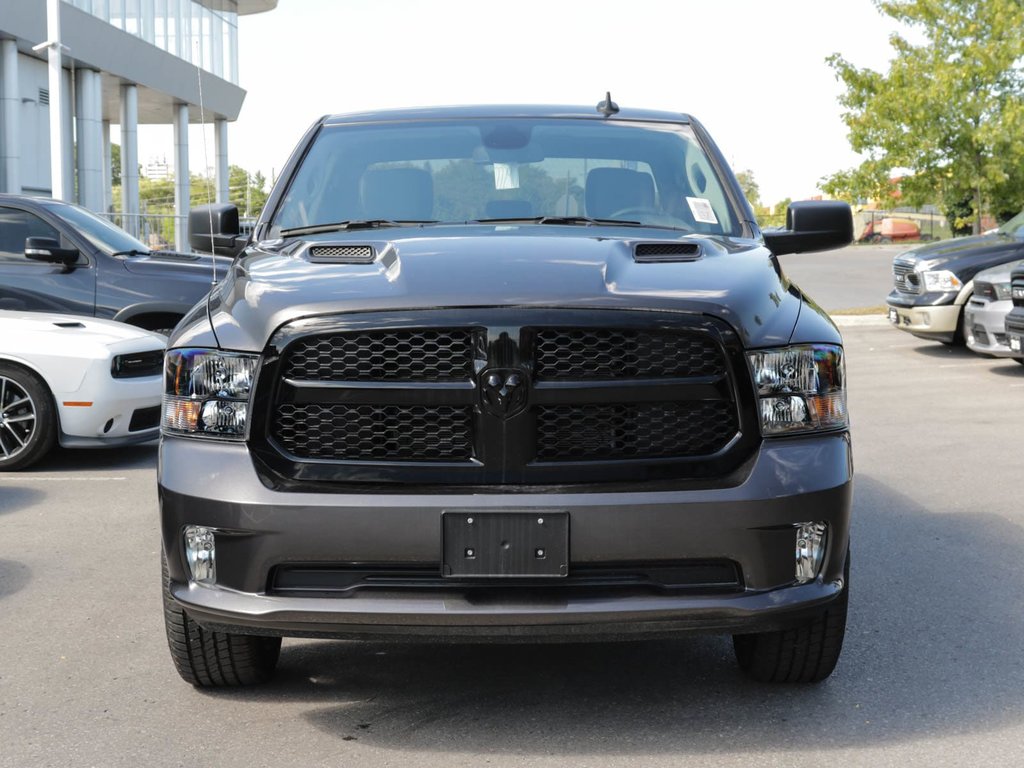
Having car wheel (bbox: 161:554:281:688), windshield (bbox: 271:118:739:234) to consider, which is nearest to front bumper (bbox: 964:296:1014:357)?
windshield (bbox: 271:118:739:234)

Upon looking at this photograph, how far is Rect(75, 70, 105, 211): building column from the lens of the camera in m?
35.1

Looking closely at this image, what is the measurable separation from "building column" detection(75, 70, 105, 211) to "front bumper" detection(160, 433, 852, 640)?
32.8 meters

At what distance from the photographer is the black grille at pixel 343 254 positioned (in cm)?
433

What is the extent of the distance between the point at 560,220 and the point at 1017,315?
928cm

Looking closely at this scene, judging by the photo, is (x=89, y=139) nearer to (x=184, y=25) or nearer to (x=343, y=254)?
(x=184, y=25)

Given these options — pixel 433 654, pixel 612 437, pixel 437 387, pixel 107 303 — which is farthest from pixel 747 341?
pixel 107 303

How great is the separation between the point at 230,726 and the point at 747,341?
6.15 ft

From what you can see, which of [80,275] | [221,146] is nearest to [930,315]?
[80,275]

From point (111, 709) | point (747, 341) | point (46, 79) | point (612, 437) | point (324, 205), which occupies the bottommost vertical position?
point (111, 709)

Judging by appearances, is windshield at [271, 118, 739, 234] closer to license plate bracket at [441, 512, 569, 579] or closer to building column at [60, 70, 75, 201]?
license plate bracket at [441, 512, 569, 579]

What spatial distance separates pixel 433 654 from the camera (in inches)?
197

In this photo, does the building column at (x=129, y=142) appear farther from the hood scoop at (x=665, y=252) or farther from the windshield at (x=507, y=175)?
the hood scoop at (x=665, y=252)

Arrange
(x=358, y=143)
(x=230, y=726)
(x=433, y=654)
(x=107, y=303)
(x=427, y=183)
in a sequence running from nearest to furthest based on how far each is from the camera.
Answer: (x=230, y=726), (x=433, y=654), (x=427, y=183), (x=358, y=143), (x=107, y=303)

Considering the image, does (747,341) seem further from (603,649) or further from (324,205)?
(324,205)
